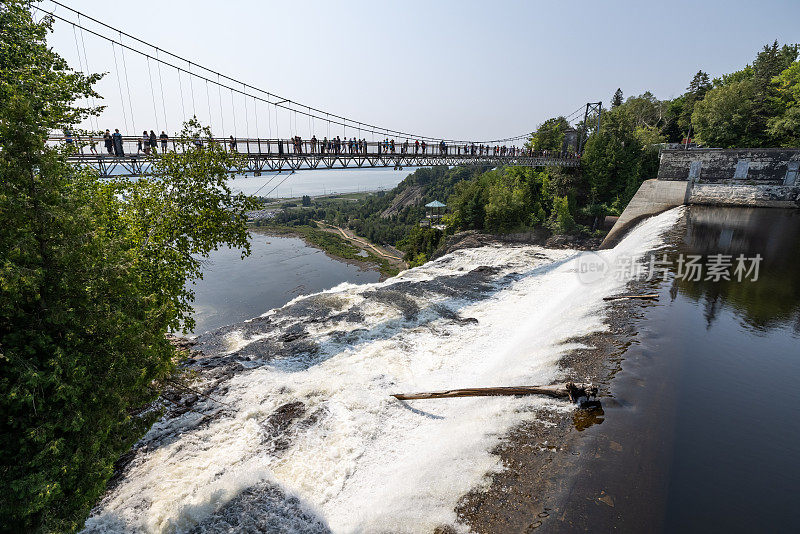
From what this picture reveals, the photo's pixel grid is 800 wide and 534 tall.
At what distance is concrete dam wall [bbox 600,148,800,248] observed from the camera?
29031mm

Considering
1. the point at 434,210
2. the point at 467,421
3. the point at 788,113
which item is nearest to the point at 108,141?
the point at 467,421

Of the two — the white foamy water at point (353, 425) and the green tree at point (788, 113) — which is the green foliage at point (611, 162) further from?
the white foamy water at point (353, 425)

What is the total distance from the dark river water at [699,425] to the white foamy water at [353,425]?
1.54 meters

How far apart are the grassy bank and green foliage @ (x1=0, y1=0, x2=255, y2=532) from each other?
58.3 m

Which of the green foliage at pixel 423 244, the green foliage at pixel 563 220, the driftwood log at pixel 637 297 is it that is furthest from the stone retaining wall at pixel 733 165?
the driftwood log at pixel 637 297

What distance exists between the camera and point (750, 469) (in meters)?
6.27

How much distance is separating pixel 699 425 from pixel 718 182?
34.4 m

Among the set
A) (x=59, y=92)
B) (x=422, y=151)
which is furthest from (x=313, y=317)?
(x=422, y=151)

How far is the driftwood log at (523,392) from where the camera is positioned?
8016mm

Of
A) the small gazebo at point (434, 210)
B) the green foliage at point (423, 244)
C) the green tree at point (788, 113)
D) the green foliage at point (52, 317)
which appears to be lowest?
the green foliage at point (423, 244)

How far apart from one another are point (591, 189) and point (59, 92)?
43.4 meters

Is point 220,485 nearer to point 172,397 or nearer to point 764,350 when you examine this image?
point 172,397

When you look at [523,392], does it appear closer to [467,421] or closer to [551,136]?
[467,421]

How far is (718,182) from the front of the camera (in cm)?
3102
